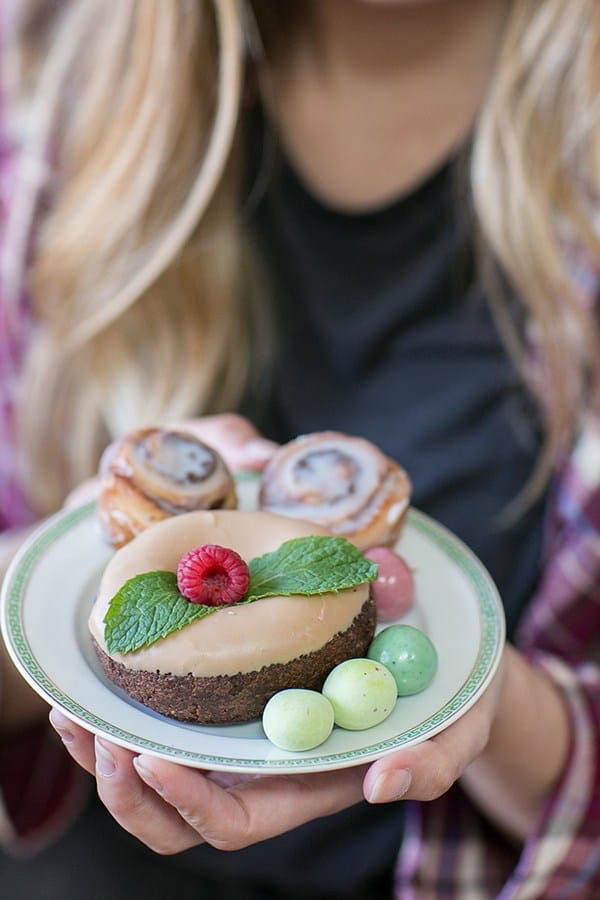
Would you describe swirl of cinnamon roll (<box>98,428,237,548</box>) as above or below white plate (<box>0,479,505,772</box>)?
above

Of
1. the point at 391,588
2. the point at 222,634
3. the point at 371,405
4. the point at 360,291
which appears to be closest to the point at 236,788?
the point at 222,634

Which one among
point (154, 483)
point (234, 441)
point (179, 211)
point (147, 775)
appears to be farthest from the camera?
point (179, 211)

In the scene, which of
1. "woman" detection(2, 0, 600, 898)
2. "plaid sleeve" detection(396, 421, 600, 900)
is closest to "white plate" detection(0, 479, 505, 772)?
"woman" detection(2, 0, 600, 898)

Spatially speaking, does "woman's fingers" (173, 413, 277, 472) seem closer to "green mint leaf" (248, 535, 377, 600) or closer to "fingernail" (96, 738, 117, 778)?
"green mint leaf" (248, 535, 377, 600)

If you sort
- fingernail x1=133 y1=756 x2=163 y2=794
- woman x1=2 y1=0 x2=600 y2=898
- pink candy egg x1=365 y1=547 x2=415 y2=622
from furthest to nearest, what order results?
1. woman x1=2 y1=0 x2=600 y2=898
2. pink candy egg x1=365 y1=547 x2=415 y2=622
3. fingernail x1=133 y1=756 x2=163 y2=794

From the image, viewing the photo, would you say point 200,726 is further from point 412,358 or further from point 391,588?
point 412,358

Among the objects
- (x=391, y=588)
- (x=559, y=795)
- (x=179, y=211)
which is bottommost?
(x=559, y=795)

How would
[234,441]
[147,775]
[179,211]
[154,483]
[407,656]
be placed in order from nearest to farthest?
[147,775], [407,656], [154,483], [234,441], [179,211]
